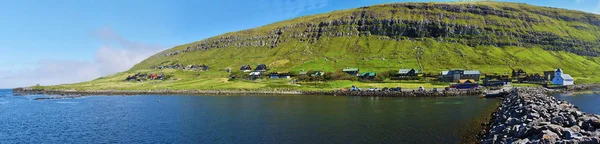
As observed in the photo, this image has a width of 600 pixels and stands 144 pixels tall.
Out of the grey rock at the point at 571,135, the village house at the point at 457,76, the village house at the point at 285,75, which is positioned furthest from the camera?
the village house at the point at 285,75

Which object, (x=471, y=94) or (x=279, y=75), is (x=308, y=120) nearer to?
(x=471, y=94)

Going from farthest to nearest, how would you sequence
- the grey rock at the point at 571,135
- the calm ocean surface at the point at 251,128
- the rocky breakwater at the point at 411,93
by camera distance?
the rocky breakwater at the point at 411,93 < the calm ocean surface at the point at 251,128 < the grey rock at the point at 571,135

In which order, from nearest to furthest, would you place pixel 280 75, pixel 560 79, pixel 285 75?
pixel 560 79 < pixel 285 75 < pixel 280 75

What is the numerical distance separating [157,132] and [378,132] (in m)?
33.9

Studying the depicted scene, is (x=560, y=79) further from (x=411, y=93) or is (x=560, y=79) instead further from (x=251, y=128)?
A: (x=251, y=128)

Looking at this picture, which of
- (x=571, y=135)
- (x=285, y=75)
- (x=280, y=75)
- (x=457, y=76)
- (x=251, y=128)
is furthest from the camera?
(x=280, y=75)

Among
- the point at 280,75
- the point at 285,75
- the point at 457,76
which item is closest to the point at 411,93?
the point at 457,76

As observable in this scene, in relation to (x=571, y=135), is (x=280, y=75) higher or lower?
higher

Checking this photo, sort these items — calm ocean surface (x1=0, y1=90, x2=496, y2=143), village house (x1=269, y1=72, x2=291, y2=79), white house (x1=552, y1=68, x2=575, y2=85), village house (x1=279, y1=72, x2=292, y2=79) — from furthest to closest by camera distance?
village house (x1=269, y1=72, x2=291, y2=79)
village house (x1=279, y1=72, x2=292, y2=79)
white house (x1=552, y1=68, x2=575, y2=85)
calm ocean surface (x1=0, y1=90, x2=496, y2=143)

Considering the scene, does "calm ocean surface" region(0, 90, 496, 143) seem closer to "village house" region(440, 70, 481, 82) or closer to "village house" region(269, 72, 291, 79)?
"village house" region(440, 70, 481, 82)

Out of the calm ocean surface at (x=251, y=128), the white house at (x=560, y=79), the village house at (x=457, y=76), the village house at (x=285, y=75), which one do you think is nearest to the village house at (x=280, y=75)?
the village house at (x=285, y=75)

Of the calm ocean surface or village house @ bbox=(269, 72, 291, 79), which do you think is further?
village house @ bbox=(269, 72, 291, 79)

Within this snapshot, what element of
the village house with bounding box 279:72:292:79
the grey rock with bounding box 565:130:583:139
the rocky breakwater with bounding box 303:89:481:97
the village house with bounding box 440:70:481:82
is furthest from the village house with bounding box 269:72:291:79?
the grey rock with bounding box 565:130:583:139

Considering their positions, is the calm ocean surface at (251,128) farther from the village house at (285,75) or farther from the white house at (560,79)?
the village house at (285,75)
